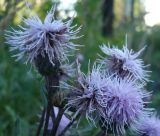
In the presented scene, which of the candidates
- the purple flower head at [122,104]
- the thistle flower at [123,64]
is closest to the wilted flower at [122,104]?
the purple flower head at [122,104]

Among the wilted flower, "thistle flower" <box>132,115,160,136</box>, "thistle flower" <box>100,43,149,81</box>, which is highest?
"thistle flower" <box>100,43,149,81</box>

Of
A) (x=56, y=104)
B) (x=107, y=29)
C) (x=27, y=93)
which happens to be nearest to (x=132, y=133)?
(x=56, y=104)

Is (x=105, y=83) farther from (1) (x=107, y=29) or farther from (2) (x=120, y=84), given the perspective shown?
(1) (x=107, y=29)

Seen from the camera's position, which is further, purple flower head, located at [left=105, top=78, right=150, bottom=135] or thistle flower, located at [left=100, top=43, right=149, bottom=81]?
thistle flower, located at [left=100, top=43, right=149, bottom=81]

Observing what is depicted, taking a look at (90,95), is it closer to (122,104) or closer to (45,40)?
(122,104)

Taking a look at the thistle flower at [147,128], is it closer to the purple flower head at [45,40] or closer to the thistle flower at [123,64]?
the thistle flower at [123,64]

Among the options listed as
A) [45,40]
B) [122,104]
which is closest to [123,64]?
[122,104]

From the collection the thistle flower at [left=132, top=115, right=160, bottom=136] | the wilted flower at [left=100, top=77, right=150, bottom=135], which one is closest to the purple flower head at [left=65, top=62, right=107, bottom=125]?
the wilted flower at [left=100, top=77, right=150, bottom=135]

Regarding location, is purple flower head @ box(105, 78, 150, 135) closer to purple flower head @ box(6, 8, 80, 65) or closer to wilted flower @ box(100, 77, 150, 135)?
wilted flower @ box(100, 77, 150, 135)
